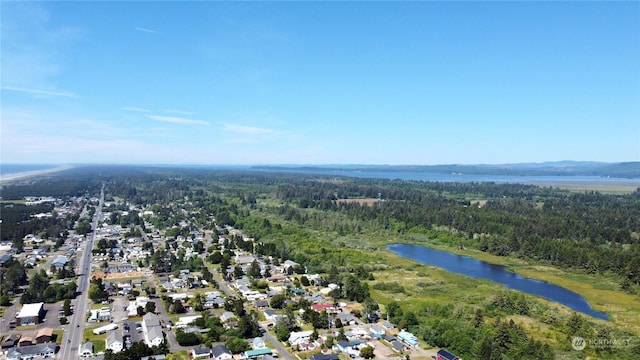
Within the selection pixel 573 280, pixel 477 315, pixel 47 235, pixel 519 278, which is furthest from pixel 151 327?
pixel 47 235

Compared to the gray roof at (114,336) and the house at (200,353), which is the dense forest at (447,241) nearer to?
the house at (200,353)

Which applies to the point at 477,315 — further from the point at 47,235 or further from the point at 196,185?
the point at 196,185

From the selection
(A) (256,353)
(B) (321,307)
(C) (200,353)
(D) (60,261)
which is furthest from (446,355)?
(D) (60,261)

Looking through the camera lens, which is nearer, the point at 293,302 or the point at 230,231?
the point at 293,302

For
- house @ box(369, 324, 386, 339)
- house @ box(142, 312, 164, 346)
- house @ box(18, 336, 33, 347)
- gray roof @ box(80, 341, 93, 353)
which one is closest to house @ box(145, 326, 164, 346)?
house @ box(142, 312, 164, 346)

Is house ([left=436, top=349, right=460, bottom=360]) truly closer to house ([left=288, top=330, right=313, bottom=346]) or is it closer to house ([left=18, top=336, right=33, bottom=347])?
house ([left=288, top=330, right=313, bottom=346])

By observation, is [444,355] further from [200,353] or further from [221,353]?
[200,353]
